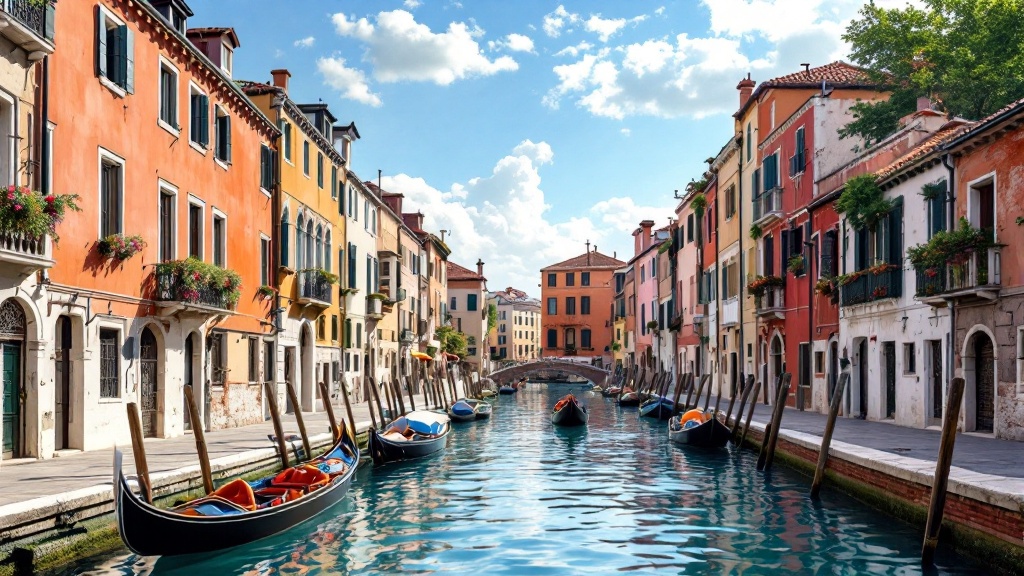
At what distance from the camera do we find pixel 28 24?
11.4 m

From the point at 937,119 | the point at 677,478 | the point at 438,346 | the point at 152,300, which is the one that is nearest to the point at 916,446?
the point at 677,478

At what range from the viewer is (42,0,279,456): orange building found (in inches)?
512

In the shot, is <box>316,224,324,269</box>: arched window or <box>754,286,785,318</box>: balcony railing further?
<box>316,224,324,269</box>: arched window

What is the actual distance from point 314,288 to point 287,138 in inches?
146

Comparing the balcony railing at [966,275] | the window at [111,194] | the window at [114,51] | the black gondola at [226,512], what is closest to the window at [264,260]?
the window at [111,194]

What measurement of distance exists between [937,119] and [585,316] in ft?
183

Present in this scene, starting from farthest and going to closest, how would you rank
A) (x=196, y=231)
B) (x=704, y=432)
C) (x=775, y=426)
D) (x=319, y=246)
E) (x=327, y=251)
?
(x=327, y=251) → (x=319, y=246) → (x=704, y=432) → (x=196, y=231) → (x=775, y=426)

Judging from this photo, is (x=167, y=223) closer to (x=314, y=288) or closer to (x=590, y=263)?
(x=314, y=288)

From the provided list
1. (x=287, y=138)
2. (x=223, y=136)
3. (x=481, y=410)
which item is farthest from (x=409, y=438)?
(x=481, y=410)

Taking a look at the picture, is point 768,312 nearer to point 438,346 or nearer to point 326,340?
point 326,340

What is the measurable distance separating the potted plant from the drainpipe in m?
12.4

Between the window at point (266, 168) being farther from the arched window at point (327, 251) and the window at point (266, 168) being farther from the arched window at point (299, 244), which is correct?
the arched window at point (327, 251)

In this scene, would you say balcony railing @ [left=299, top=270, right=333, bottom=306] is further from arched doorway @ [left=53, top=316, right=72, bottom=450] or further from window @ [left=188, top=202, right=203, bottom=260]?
arched doorway @ [left=53, top=316, right=72, bottom=450]

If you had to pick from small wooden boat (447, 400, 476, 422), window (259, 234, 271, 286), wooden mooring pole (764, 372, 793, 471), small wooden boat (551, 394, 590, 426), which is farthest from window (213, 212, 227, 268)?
small wooden boat (447, 400, 476, 422)
